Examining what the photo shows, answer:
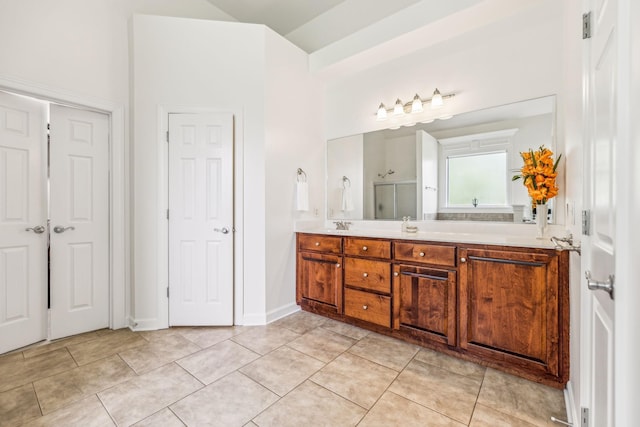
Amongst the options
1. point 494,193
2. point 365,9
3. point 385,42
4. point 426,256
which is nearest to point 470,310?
point 426,256

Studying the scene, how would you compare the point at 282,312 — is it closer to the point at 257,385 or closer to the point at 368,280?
the point at 368,280

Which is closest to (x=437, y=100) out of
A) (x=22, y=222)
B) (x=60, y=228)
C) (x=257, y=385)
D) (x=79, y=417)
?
(x=257, y=385)

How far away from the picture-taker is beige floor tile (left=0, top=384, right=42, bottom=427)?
4.97 feet

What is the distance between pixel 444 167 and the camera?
108 inches

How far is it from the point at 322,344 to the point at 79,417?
1.57m

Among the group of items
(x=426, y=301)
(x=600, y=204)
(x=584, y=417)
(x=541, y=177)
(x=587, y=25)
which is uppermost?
(x=587, y=25)

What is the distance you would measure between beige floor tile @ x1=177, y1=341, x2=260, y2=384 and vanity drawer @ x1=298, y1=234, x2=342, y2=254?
1.15 metres

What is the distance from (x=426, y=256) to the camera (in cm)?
224

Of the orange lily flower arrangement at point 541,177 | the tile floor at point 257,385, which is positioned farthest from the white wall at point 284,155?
the orange lily flower arrangement at point 541,177

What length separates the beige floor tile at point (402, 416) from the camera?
4.86 ft

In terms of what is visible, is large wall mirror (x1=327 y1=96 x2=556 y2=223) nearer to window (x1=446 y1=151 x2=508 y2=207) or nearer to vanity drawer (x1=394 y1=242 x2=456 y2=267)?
window (x1=446 y1=151 x2=508 y2=207)

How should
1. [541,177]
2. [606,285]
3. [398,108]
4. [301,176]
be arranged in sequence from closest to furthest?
[606,285] → [541,177] → [398,108] → [301,176]

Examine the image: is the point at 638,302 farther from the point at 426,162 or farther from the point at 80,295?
the point at 80,295

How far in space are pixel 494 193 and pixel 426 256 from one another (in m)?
0.89
